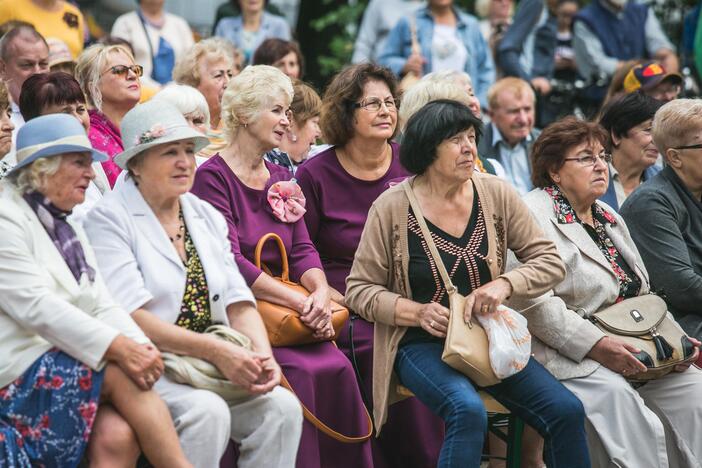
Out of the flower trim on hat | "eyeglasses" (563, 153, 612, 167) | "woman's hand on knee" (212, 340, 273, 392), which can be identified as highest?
the flower trim on hat

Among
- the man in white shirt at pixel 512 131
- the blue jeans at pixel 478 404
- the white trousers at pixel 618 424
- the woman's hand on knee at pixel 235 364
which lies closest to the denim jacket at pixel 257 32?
the man in white shirt at pixel 512 131

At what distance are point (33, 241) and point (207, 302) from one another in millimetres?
776

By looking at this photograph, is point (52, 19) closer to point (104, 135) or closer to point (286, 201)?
point (104, 135)

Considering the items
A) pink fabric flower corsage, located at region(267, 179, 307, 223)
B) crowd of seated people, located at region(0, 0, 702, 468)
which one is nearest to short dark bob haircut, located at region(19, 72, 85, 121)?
crowd of seated people, located at region(0, 0, 702, 468)

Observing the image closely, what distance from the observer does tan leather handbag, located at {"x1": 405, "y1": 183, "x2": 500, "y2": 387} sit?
475 cm

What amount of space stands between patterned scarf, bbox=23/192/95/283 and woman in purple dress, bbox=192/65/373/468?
0.99m

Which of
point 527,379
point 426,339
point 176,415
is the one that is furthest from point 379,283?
point 176,415

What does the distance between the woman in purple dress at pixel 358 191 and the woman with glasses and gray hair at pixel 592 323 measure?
2.55 ft

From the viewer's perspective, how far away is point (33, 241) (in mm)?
4156

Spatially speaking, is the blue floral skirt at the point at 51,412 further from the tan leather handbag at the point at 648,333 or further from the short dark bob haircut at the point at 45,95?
the tan leather handbag at the point at 648,333

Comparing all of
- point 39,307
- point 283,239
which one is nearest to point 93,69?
point 283,239

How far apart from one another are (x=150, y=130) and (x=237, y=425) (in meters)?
1.29

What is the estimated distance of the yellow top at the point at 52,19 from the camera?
808 cm

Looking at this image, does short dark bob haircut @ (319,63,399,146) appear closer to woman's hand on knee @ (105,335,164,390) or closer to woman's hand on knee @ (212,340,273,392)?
woman's hand on knee @ (212,340,273,392)
